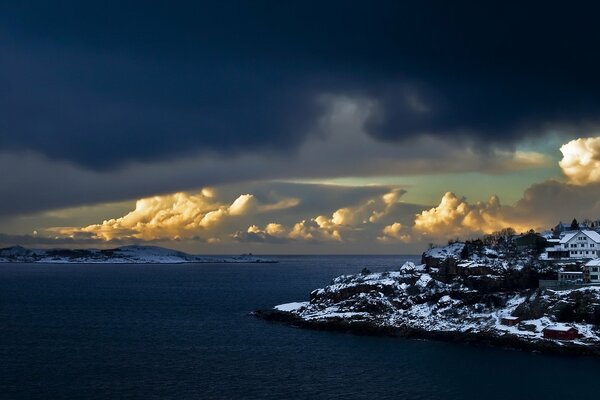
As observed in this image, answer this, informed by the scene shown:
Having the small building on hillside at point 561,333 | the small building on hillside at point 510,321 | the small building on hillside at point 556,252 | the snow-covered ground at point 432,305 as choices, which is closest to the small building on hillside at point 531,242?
the small building on hillside at point 556,252

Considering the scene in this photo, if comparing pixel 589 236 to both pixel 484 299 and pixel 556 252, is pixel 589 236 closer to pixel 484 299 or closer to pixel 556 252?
pixel 556 252

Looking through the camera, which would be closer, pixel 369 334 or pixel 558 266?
pixel 369 334

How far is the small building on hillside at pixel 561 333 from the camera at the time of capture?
100 meters

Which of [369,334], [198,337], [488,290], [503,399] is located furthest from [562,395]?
[198,337]

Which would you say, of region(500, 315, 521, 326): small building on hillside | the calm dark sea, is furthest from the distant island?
the calm dark sea

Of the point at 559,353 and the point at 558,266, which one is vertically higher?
the point at 558,266

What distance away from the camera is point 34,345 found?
102 metres

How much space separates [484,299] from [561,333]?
22832 mm

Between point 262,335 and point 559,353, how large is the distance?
54.5 meters

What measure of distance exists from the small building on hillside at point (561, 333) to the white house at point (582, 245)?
4189 centimetres

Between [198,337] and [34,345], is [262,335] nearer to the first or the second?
[198,337]

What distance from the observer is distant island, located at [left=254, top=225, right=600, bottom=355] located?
347ft

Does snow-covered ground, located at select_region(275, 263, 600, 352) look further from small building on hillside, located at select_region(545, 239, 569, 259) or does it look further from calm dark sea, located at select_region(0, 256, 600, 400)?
small building on hillside, located at select_region(545, 239, 569, 259)

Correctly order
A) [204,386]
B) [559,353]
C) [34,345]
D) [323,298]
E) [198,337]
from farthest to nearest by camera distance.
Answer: [323,298]
[198,337]
[34,345]
[559,353]
[204,386]
